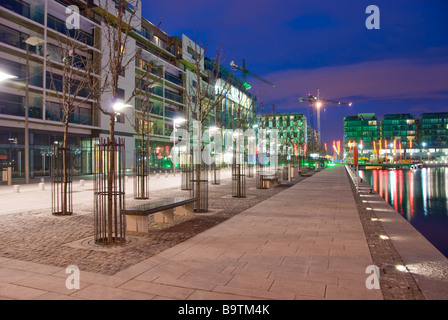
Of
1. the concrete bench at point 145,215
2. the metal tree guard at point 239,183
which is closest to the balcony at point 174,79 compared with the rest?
the metal tree guard at point 239,183

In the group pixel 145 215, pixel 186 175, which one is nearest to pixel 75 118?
pixel 186 175

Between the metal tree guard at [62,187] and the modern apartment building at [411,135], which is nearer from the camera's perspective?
the metal tree guard at [62,187]

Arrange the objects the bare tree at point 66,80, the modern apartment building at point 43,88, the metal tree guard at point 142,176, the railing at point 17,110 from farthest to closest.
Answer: the modern apartment building at point 43,88 → the railing at point 17,110 → the metal tree guard at point 142,176 → the bare tree at point 66,80

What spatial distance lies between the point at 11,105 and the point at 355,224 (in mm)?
30705

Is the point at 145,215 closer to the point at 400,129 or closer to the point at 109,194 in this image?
the point at 109,194

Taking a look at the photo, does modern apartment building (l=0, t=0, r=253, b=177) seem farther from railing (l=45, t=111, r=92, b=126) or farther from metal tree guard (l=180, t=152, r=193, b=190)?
metal tree guard (l=180, t=152, r=193, b=190)

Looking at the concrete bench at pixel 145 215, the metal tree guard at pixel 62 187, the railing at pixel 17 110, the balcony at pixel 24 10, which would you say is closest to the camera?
the concrete bench at pixel 145 215

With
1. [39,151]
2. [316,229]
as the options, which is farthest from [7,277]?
[39,151]

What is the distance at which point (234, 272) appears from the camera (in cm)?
527

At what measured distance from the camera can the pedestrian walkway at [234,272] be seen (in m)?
4.44

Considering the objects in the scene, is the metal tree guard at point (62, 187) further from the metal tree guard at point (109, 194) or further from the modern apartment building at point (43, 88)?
the modern apartment building at point (43, 88)

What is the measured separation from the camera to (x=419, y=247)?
691 centimetres
